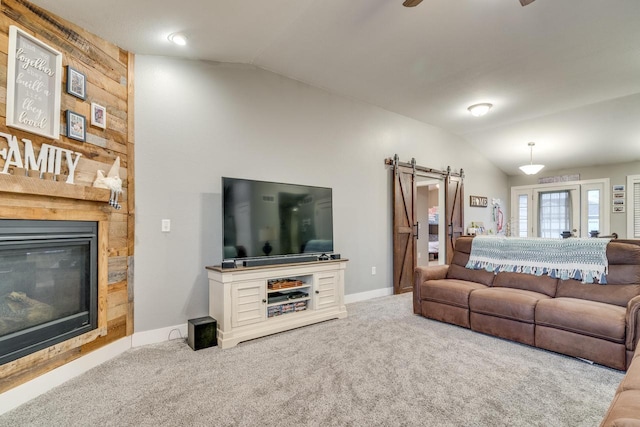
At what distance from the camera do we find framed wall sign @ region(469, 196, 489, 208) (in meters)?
6.55

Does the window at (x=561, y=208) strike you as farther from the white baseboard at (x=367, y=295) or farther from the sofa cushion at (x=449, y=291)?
the sofa cushion at (x=449, y=291)

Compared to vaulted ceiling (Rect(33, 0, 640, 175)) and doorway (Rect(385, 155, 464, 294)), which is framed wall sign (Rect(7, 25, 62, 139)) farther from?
doorway (Rect(385, 155, 464, 294))

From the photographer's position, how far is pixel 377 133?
4.87 metres

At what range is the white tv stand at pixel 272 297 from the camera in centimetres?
286

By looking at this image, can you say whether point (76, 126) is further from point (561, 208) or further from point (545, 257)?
point (561, 208)

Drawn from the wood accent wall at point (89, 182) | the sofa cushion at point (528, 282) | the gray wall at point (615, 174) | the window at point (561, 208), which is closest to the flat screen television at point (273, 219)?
the wood accent wall at point (89, 182)

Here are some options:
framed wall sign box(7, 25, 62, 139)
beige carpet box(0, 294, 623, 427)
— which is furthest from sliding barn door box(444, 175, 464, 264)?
framed wall sign box(7, 25, 62, 139)

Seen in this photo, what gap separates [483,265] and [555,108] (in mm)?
3218

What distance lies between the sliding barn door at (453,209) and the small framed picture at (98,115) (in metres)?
5.26

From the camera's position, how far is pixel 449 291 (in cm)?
339

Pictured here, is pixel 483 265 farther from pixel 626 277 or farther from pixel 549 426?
pixel 549 426

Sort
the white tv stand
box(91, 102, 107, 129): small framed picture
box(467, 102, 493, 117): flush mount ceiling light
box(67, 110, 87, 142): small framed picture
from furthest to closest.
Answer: box(467, 102, 493, 117): flush mount ceiling light
the white tv stand
box(91, 102, 107, 129): small framed picture
box(67, 110, 87, 142): small framed picture

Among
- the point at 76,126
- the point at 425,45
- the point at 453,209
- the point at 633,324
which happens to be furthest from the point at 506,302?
the point at 76,126

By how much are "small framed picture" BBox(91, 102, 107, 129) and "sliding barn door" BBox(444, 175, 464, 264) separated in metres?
5.26
